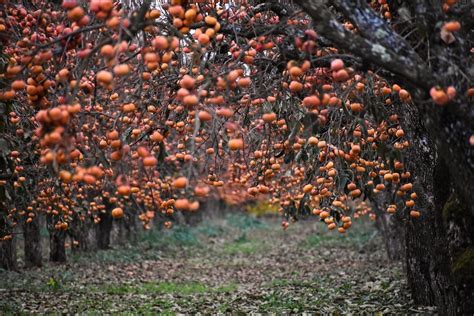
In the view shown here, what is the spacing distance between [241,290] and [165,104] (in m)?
5.96

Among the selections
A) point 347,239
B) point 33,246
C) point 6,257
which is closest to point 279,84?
point 6,257

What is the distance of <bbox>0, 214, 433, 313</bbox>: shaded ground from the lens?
26.0 feet

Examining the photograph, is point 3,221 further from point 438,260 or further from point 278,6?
point 438,260

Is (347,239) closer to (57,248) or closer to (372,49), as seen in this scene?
(57,248)

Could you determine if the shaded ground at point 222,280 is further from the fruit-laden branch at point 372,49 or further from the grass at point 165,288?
the fruit-laden branch at point 372,49

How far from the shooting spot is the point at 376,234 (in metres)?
17.6

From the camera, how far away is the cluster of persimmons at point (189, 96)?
10.5 ft

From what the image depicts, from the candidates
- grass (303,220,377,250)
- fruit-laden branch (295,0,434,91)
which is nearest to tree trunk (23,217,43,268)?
grass (303,220,377,250)

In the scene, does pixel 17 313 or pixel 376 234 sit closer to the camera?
pixel 17 313

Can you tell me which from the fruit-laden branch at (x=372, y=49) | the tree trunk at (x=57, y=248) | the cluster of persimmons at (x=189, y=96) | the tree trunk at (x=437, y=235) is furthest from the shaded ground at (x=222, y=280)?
the fruit-laden branch at (x=372, y=49)

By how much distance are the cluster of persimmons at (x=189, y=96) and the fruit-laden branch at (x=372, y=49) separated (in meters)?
0.14

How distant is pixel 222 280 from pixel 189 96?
9.07 m

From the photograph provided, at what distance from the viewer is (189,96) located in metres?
3.14

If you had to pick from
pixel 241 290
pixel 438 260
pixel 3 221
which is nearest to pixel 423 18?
pixel 438 260
